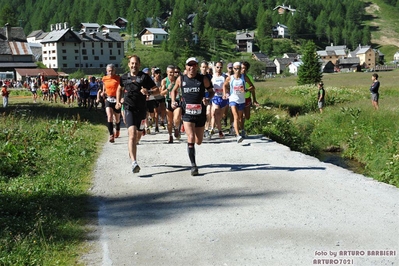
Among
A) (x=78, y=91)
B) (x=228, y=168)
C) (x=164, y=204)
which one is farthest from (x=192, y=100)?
(x=78, y=91)

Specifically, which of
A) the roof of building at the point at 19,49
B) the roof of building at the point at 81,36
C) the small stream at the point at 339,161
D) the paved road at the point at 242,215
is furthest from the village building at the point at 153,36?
the paved road at the point at 242,215

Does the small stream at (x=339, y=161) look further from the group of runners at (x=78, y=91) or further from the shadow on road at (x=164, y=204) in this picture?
the group of runners at (x=78, y=91)

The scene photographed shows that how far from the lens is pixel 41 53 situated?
149250 mm

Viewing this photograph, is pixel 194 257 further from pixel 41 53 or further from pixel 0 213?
pixel 41 53

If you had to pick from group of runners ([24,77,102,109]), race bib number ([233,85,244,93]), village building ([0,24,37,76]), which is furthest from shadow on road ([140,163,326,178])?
village building ([0,24,37,76])

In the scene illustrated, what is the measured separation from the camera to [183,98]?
34.6 ft

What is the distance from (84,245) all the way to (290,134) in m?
12.1

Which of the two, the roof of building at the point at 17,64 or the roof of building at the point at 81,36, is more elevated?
the roof of building at the point at 81,36

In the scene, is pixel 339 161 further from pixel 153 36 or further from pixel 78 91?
pixel 153 36

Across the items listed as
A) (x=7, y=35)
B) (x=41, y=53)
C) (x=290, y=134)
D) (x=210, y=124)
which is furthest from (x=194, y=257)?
(x=41, y=53)

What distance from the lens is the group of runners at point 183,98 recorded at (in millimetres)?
10391

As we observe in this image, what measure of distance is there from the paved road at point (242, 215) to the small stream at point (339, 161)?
479 centimetres

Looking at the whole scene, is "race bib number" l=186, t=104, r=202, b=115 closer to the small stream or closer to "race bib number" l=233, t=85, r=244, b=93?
"race bib number" l=233, t=85, r=244, b=93

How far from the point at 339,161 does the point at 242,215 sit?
35.2 ft
